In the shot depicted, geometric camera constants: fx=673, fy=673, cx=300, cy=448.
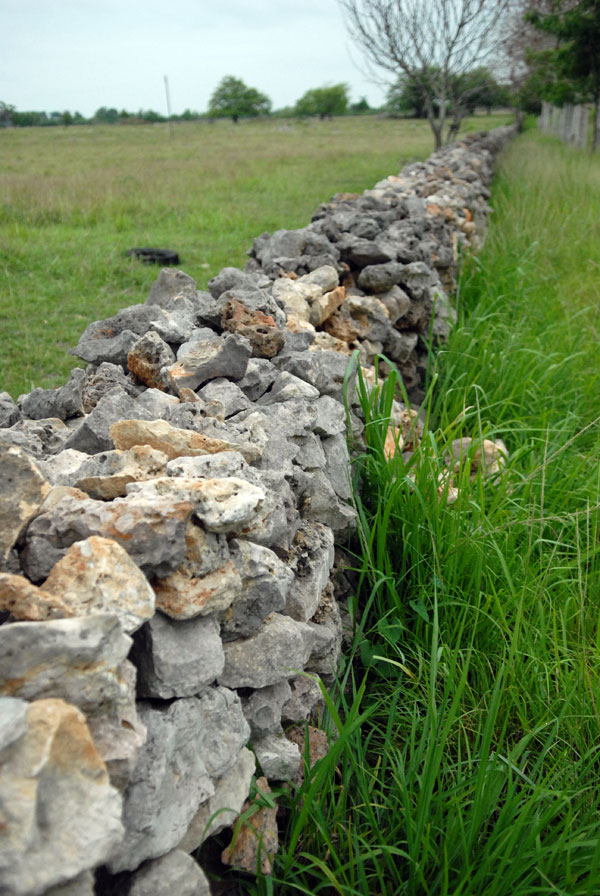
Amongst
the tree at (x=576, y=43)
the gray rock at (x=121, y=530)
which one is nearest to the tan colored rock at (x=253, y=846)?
the gray rock at (x=121, y=530)

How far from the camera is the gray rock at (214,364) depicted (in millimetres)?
2287

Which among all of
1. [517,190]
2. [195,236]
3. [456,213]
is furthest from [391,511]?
[517,190]

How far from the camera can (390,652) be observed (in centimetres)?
219

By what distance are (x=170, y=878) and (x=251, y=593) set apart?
0.58 m

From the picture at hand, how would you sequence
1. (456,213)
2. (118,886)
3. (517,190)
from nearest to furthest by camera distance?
(118,886), (456,213), (517,190)

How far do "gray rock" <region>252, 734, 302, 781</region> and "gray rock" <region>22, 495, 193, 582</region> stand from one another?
524 millimetres

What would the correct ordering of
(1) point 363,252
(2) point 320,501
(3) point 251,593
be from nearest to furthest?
(3) point 251,593 < (2) point 320,501 < (1) point 363,252

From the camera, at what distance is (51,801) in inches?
36.9

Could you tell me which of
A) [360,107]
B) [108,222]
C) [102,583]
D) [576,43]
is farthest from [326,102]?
[102,583]

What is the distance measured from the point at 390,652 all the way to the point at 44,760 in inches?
56.5

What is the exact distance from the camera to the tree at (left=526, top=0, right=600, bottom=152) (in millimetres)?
16281

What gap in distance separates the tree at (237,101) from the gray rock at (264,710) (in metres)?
84.7

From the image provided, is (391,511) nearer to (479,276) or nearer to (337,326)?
(337,326)

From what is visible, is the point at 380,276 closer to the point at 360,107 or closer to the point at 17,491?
the point at 17,491
